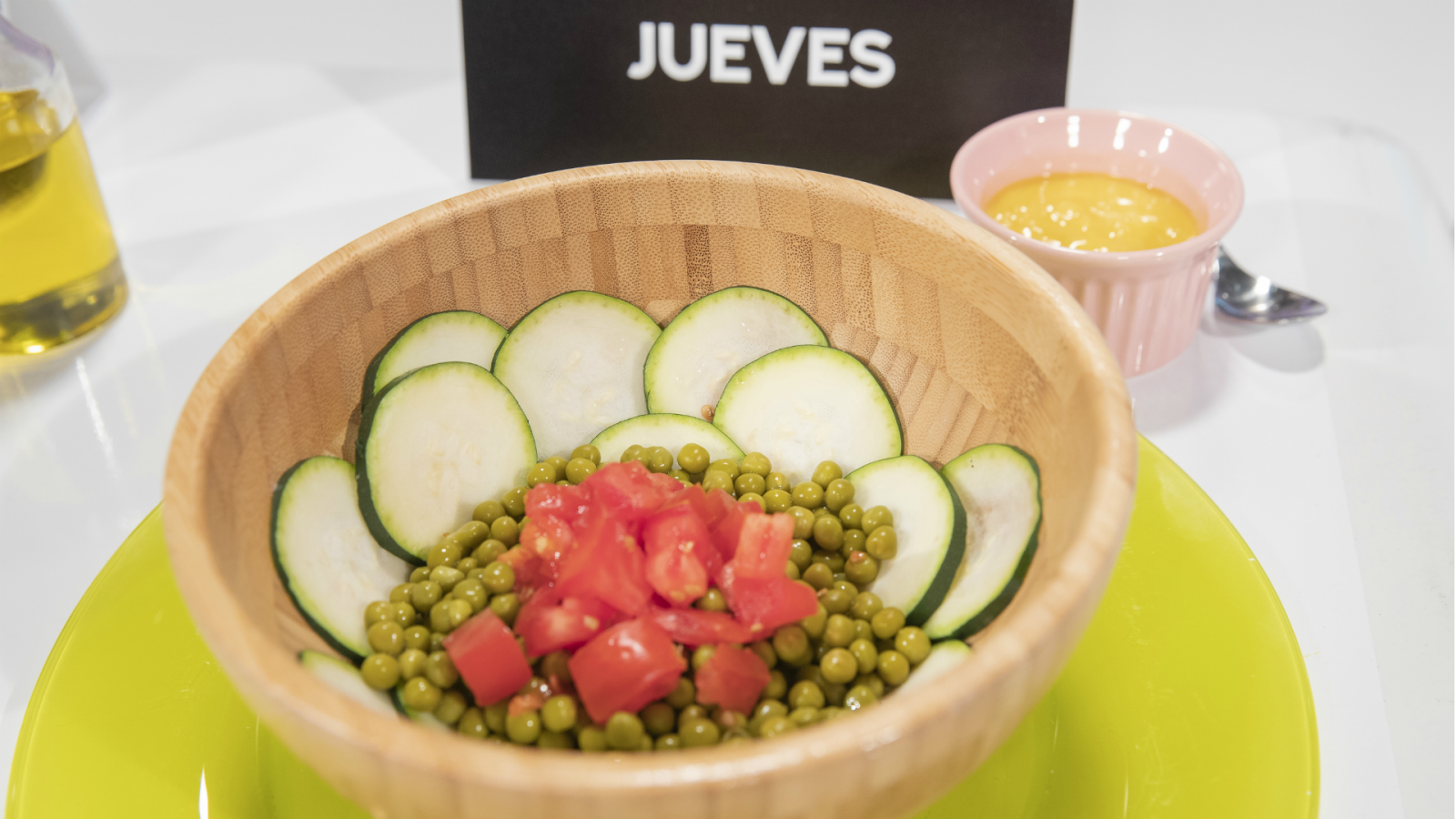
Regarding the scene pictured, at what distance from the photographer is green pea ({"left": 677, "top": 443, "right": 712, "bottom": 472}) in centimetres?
183

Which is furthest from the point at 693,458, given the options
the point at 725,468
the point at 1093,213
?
the point at 1093,213

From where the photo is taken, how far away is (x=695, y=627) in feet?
4.83

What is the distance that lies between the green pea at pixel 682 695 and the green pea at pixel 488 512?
1.47ft

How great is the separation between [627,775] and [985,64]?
6.62 ft

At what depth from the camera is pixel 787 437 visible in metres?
1.90

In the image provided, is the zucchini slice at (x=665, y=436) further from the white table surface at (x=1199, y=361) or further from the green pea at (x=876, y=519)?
the white table surface at (x=1199, y=361)

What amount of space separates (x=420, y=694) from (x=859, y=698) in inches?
22.4

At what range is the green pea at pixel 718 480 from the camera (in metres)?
1.79

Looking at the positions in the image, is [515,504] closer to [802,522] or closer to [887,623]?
[802,522]

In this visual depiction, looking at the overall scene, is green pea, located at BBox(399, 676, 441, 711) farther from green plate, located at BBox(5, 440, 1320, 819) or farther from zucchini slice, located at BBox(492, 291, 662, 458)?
zucchini slice, located at BBox(492, 291, 662, 458)

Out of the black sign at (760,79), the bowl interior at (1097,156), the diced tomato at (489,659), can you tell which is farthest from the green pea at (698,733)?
the black sign at (760,79)

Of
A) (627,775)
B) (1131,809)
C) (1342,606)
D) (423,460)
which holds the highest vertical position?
(627,775)

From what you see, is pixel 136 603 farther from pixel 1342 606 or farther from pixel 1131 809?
pixel 1342 606

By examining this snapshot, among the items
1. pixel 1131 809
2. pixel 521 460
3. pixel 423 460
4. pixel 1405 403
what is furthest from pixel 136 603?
pixel 1405 403
